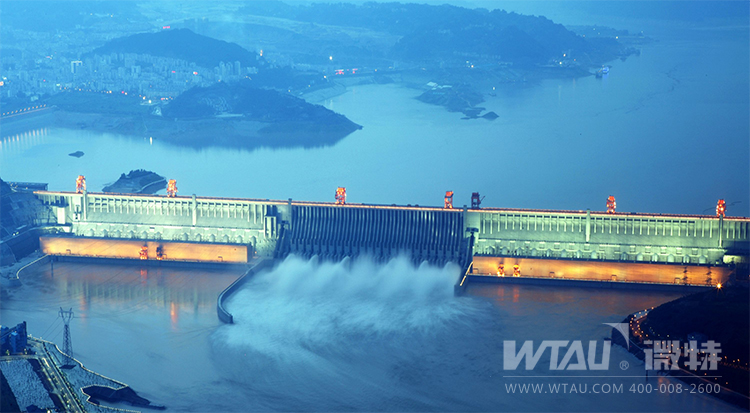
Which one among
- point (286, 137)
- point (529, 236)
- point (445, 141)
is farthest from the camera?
point (286, 137)

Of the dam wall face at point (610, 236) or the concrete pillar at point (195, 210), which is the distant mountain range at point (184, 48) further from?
the dam wall face at point (610, 236)

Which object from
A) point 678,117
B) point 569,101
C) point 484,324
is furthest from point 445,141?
point 484,324

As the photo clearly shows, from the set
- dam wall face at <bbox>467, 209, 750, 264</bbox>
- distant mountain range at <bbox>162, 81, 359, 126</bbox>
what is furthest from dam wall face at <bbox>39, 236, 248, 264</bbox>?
distant mountain range at <bbox>162, 81, 359, 126</bbox>

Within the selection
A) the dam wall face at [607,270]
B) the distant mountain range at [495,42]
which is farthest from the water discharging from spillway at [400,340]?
the distant mountain range at [495,42]

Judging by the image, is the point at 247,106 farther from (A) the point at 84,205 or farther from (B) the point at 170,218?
(B) the point at 170,218

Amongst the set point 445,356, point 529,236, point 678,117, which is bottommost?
point 445,356

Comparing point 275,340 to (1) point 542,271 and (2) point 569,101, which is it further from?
(2) point 569,101

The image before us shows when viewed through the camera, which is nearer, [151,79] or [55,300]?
[55,300]
